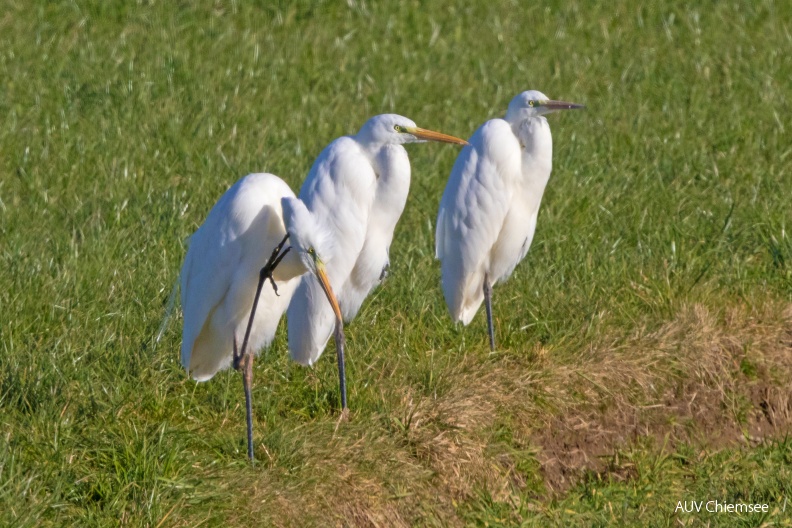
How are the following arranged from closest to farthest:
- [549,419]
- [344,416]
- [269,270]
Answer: [269,270], [344,416], [549,419]

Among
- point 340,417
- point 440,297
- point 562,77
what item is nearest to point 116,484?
A: point 340,417

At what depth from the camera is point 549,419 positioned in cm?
457

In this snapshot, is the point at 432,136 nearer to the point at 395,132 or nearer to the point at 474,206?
the point at 395,132

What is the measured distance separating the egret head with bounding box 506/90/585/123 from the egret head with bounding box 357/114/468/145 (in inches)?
29.8

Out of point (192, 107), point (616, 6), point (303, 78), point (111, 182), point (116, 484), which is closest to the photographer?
point (116, 484)

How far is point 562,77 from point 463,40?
2.93ft

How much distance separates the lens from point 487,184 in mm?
5055

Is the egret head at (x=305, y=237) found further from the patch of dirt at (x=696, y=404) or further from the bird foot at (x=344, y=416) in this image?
the patch of dirt at (x=696, y=404)

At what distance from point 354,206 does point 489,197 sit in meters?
0.90

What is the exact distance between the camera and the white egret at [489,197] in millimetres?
5039

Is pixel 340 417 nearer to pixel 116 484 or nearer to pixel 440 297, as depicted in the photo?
pixel 116 484

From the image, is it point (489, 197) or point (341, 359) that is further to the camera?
point (489, 197)

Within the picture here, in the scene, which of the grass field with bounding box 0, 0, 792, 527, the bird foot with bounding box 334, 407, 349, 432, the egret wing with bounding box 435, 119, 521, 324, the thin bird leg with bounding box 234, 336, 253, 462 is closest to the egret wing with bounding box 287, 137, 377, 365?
the grass field with bounding box 0, 0, 792, 527

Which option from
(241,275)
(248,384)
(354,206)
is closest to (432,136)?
(354,206)
